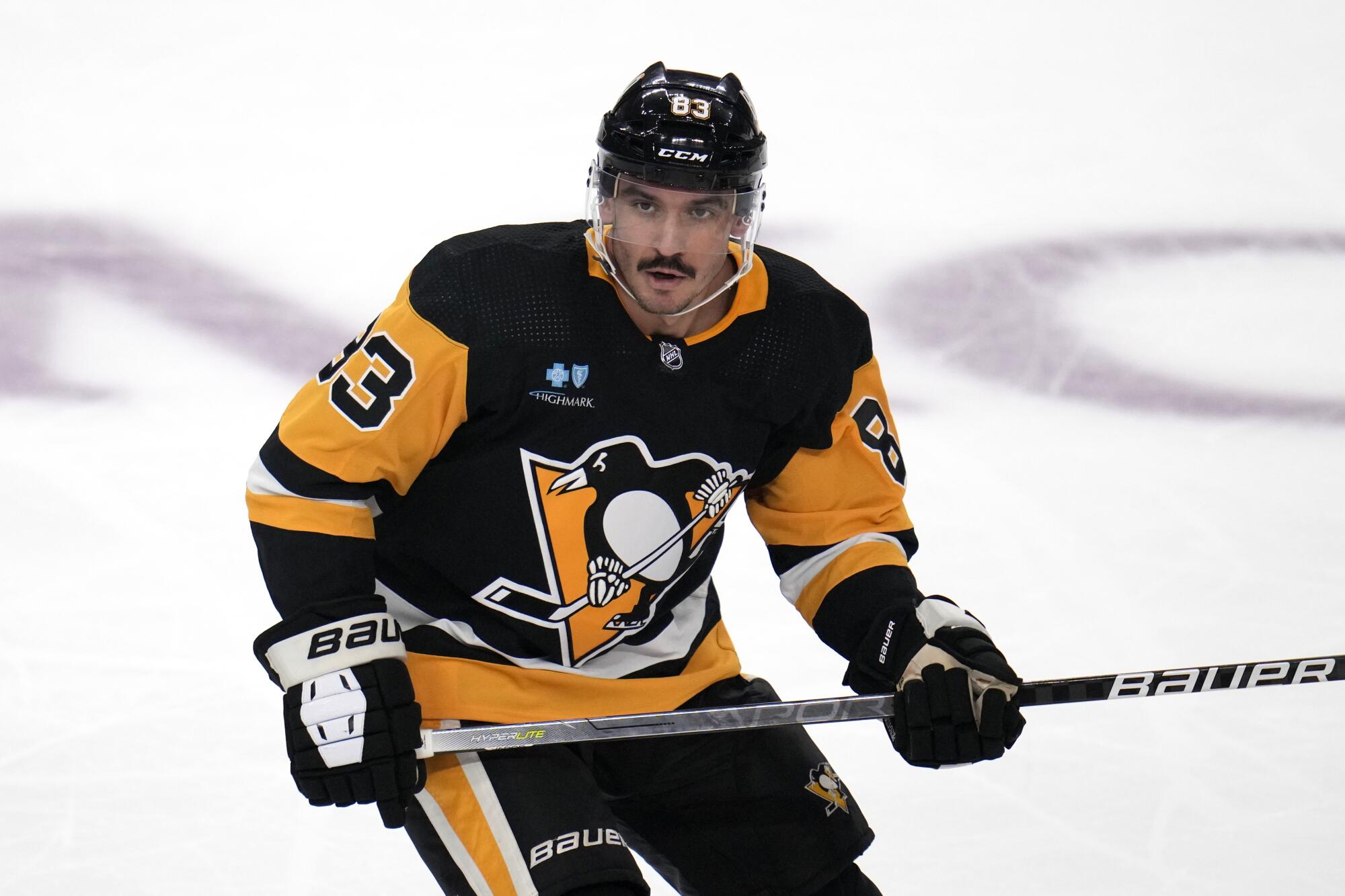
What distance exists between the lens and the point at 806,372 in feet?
7.13

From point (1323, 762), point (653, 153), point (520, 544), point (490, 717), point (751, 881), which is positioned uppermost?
point (653, 153)

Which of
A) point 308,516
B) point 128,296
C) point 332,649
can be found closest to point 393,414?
point 308,516

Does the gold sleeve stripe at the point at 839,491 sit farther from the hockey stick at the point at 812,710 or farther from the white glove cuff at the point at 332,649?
the white glove cuff at the point at 332,649

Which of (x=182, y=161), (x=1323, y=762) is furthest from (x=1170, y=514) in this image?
(x=182, y=161)

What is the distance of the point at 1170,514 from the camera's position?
3664mm

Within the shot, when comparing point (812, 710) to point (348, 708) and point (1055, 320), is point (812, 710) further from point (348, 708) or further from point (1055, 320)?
point (1055, 320)

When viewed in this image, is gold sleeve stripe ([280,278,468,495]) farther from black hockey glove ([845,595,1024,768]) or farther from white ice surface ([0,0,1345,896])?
white ice surface ([0,0,1345,896])

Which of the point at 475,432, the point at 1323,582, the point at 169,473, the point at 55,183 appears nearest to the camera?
the point at 475,432

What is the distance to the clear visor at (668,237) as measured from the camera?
2.05 meters

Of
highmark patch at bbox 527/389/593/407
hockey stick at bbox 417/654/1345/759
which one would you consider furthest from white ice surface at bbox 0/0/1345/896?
highmark patch at bbox 527/389/593/407

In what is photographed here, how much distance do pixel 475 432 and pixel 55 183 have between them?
2895 mm

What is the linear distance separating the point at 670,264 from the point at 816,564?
0.54m

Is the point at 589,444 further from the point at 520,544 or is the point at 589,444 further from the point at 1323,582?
the point at 1323,582

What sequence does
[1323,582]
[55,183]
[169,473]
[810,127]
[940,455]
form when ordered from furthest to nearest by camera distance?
[810,127], [55,183], [940,455], [169,473], [1323,582]
